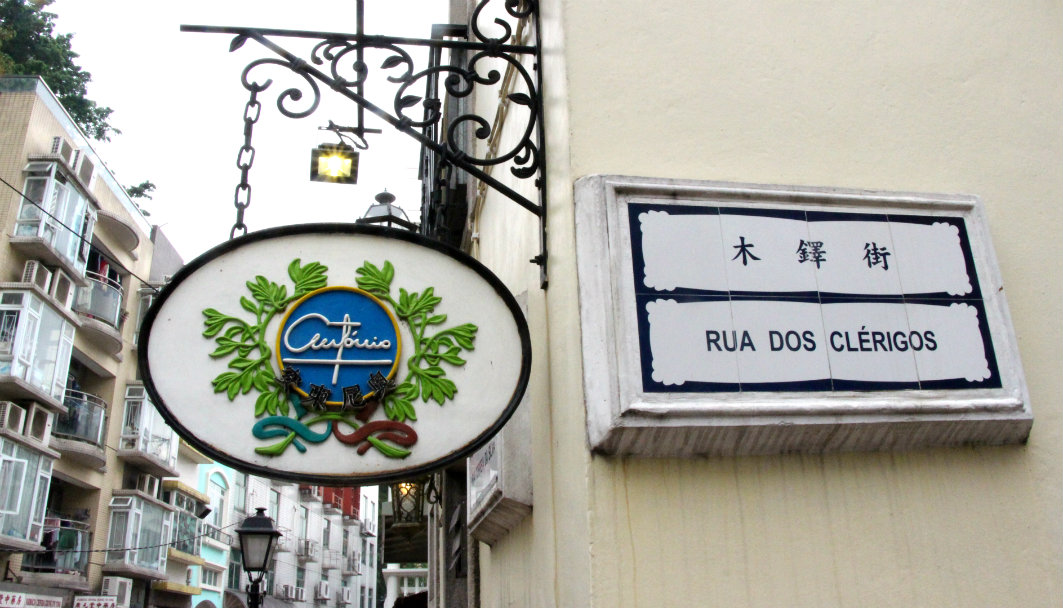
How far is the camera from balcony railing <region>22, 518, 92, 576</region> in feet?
70.9

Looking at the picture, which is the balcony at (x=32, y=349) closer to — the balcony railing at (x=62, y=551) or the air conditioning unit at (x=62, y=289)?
the air conditioning unit at (x=62, y=289)

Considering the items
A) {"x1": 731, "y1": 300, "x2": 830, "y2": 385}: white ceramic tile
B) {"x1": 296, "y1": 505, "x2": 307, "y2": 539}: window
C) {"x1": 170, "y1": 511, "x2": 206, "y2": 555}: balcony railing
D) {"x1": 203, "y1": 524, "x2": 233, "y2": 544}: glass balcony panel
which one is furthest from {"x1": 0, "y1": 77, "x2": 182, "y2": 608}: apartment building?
{"x1": 731, "y1": 300, "x2": 830, "y2": 385}: white ceramic tile

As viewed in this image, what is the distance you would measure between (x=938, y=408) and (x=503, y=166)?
119 inches

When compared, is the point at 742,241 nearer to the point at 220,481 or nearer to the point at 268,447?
the point at 268,447

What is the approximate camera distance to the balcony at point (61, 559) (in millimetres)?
21391

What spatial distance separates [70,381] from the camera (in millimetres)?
25188

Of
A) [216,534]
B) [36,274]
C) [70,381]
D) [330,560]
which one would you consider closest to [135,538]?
[70,381]

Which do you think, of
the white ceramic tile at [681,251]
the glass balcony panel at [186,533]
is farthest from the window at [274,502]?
the white ceramic tile at [681,251]

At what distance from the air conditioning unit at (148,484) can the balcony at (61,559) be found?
3.58m

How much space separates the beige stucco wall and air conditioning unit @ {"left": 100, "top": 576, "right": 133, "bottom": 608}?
81.5 feet

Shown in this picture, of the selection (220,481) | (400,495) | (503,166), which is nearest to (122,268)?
A: (220,481)

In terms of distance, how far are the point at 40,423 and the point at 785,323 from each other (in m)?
23.4

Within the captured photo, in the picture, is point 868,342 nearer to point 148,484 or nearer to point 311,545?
point 148,484

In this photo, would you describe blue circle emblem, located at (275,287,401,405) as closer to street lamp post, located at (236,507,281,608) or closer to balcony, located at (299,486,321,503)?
street lamp post, located at (236,507,281,608)
